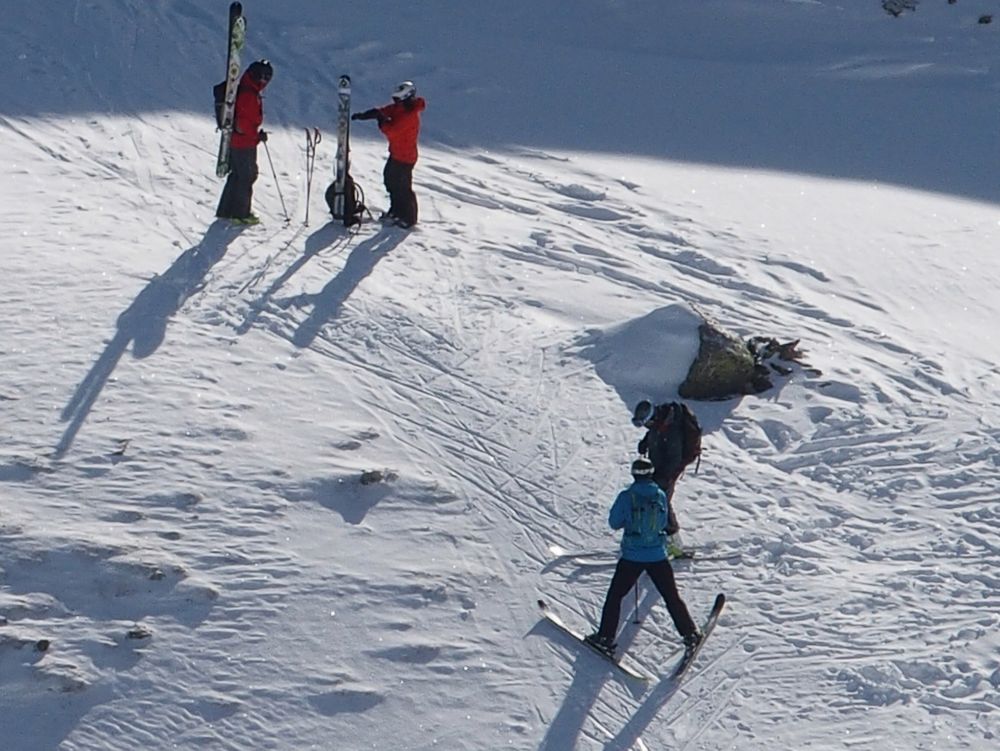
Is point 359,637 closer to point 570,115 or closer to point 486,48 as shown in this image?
point 570,115

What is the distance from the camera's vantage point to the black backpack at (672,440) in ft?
34.9

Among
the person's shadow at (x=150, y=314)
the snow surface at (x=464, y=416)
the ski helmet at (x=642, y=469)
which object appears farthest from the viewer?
the person's shadow at (x=150, y=314)

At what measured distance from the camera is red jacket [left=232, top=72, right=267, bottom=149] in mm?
14344

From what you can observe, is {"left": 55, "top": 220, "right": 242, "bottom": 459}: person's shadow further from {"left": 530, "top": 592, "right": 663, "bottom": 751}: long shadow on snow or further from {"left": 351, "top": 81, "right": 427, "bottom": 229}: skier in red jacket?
{"left": 530, "top": 592, "right": 663, "bottom": 751}: long shadow on snow

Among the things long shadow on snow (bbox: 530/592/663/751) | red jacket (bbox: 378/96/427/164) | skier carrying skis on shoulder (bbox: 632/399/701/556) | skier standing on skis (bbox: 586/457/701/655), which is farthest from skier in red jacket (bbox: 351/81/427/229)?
skier standing on skis (bbox: 586/457/701/655)

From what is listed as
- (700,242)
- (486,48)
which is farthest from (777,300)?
(486,48)

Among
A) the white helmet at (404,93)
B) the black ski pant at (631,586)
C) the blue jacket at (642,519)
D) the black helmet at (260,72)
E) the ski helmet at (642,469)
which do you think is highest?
the white helmet at (404,93)

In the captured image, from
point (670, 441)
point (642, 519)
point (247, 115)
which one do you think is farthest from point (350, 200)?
point (642, 519)

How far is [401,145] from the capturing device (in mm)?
15172

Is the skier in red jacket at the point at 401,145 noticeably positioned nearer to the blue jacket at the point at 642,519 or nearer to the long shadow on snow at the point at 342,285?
the long shadow on snow at the point at 342,285

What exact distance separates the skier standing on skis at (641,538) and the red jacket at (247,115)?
664 cm

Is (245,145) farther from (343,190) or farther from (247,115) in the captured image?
(343,190)

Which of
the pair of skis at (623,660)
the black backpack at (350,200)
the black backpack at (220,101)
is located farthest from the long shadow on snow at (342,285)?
the pair of skis at (623,660)

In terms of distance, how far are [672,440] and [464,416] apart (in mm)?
2248
